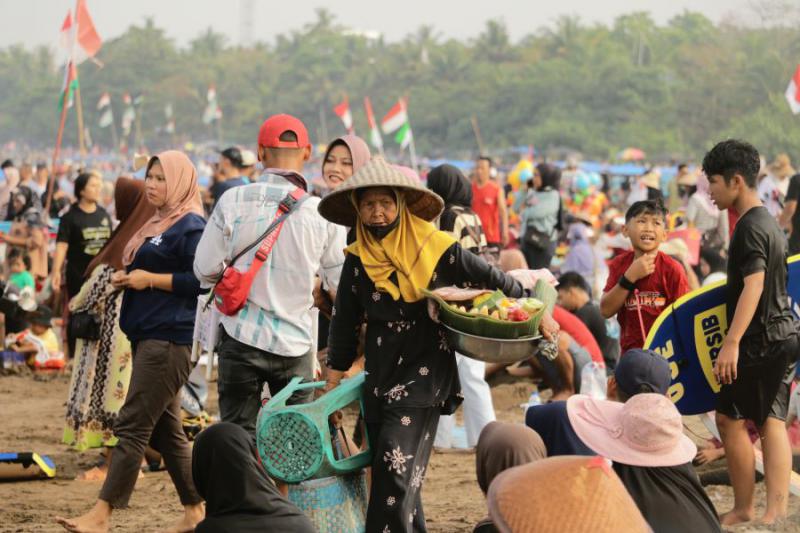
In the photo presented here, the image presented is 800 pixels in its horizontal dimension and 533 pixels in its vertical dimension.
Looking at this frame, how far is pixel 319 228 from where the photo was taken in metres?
5.39

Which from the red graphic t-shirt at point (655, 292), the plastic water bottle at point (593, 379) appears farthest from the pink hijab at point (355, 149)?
the plastic water bottle at point (593, 379)

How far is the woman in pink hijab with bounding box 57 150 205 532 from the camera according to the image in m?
5.71

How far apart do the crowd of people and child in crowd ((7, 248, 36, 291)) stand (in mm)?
5027

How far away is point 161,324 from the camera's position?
5.77m

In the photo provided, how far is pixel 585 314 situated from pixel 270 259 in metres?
4.76

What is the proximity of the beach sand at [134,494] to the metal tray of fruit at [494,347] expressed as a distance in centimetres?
169

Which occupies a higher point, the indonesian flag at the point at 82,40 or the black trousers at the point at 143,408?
the indonesian flag at the point at 82,40

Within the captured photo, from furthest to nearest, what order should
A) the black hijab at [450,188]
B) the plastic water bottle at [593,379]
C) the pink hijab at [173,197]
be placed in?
the plastic water bottle at [593,379] < the black hijab at [450,188] < the pink hijab at [173,197]

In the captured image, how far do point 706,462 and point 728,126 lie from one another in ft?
195

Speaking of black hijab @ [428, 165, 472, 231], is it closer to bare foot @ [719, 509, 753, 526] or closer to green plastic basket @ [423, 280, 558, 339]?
bare foot @ [719, 509, 753, 526]

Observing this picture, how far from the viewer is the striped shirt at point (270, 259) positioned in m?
5.32

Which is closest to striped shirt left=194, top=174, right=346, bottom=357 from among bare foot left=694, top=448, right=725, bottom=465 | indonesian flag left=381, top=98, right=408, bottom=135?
bare foot left=694, top=448, right=725, bottom=465

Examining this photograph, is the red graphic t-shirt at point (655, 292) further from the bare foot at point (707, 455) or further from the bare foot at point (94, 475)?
the bare foot at point (94, 475)

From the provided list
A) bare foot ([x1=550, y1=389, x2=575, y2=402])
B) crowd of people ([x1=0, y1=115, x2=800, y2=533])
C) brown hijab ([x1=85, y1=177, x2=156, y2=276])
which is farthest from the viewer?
bare foot ([x1=550, y1=389, x2=575, y2=402])
